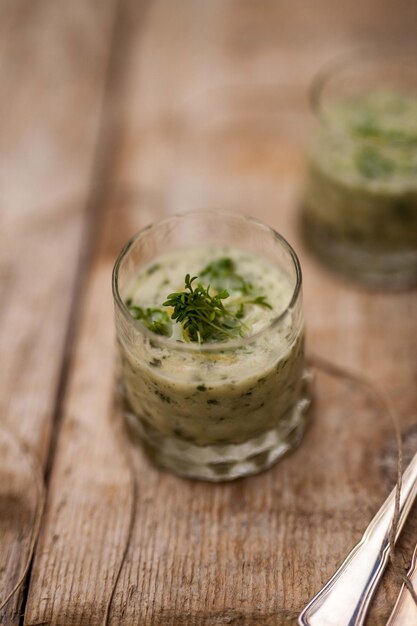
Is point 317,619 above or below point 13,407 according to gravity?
above

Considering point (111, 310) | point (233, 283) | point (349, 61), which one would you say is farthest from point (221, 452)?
point (349, 61)

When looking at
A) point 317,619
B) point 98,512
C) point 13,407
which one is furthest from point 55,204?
point 317,619

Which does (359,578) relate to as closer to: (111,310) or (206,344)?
(206,344)

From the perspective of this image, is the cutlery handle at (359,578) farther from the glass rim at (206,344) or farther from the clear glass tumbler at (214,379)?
the glass rim at (206,344)

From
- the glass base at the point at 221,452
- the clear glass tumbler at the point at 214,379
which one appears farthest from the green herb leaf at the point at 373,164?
the glass base at the point at 221,452

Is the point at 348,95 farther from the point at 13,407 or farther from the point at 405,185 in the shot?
the point at 13,407

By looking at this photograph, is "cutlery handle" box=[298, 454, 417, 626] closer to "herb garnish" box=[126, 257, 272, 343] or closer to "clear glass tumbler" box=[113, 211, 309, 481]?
"clear glass tumbler" box=[113, 211, 309, 481]
